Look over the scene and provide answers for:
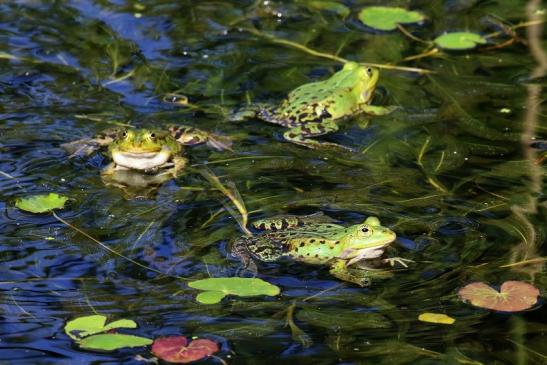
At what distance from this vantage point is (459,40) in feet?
26.2

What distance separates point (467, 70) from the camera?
24.9 ft

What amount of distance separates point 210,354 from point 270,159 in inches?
88.4

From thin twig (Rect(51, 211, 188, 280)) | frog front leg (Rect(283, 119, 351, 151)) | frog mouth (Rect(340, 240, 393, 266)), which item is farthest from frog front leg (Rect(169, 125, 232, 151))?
frog mouth (Rect(340, 240, 393, 266))

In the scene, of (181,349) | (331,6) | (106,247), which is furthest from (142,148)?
(331,6)

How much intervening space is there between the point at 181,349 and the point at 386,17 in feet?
15.8

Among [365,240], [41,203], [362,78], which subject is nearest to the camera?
[365,240]

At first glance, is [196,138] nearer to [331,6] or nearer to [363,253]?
[363,253]

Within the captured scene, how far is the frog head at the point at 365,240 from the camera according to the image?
4.98 meters

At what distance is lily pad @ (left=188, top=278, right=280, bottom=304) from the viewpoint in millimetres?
4637

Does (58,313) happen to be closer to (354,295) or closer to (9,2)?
(354,295)

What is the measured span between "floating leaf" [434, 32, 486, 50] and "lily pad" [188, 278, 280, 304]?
383 cm

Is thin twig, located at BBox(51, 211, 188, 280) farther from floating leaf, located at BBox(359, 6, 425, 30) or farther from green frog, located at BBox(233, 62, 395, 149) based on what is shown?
floating leaf, located at BBox(359, 6, 425, 30)

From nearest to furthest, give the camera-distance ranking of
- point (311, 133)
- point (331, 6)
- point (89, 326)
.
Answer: point (89, 326) < point (311, 133) < point (331, 6)

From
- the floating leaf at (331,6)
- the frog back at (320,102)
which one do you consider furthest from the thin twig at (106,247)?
the floating leaf at (331,6)
